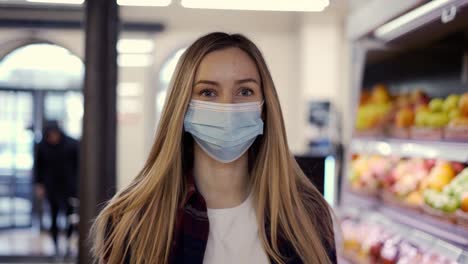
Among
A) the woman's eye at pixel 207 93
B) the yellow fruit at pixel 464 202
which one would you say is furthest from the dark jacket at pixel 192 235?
the yellow fruit at pixel 464 202

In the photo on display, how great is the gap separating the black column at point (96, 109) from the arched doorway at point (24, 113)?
8104mm

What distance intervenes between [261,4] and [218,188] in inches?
132

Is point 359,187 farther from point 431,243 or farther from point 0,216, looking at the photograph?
point 0,216

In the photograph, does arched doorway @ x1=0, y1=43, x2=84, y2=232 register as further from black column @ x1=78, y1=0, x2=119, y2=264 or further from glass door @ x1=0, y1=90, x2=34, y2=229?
black column @ x1=78, y1=0, x2=119, y2=264

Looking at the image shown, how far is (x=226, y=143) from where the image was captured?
5.64ft

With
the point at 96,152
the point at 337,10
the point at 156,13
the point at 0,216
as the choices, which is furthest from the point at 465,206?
the point at 0,216

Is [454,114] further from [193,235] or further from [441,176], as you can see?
[193,235]

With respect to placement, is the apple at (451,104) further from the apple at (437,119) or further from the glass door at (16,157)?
the glass door at (16,157)

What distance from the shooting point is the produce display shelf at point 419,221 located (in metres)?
2.23

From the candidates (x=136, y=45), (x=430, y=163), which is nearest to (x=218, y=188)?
(x=430, y=163)

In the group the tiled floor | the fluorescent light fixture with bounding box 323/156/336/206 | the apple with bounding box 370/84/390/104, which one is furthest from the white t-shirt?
the tiled floor

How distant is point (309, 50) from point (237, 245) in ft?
28.7

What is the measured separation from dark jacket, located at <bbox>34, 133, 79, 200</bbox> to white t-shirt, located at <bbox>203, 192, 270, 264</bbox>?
18.7 feet

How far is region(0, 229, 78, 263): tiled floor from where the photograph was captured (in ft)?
25.3
